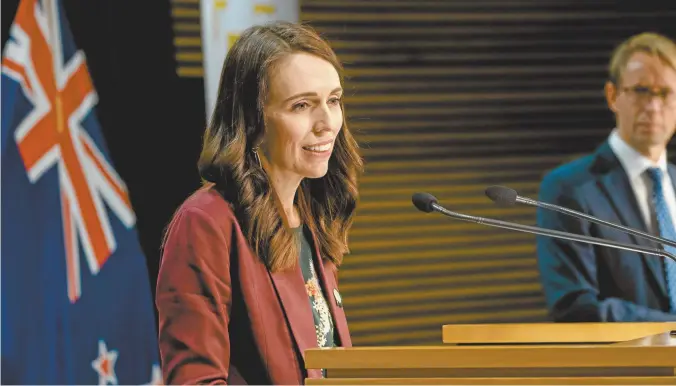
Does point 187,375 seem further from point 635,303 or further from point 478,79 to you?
point 478,79

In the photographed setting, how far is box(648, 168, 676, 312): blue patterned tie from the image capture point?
373 cm

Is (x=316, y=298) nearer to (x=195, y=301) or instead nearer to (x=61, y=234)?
(x=195, y=301)

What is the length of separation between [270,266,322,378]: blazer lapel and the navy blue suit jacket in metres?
1.70

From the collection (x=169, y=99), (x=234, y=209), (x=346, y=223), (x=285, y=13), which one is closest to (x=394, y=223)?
(x=169, y=99)

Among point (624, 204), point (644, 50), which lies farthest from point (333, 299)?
point (644, 50)

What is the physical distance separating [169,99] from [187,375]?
2466mm

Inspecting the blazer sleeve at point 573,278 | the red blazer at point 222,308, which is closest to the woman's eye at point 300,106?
the red blazer at point 222,308

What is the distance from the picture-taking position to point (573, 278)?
3643 mm

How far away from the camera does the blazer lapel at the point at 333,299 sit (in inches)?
86.0

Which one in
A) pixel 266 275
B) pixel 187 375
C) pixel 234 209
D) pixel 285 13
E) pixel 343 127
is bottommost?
pixel 187 375

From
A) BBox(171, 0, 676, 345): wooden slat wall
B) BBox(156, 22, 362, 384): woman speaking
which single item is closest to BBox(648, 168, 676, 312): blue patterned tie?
BBox(171, 0, 676, 345): wooden slat wall

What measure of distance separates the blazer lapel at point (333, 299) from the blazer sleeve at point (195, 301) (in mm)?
290

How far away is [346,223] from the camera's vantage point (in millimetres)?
2402

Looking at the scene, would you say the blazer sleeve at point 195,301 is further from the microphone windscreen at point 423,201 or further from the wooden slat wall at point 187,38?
the wooden slat wall at point 187,38
